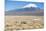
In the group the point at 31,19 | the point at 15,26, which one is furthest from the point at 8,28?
the point at 31,19

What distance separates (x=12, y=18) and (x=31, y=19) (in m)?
0.14

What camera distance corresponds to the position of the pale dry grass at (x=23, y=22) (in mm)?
559

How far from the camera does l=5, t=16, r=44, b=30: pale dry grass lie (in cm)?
56

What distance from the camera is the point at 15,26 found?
562 mm

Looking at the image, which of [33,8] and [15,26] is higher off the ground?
[33,8]

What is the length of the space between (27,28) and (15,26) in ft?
0.28

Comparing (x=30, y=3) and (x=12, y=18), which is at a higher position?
(x=30, y=3)

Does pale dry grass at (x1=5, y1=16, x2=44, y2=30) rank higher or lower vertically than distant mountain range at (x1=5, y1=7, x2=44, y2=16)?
lower

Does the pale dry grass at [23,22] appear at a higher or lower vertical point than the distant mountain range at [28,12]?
lower

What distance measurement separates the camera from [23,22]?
573 mm
